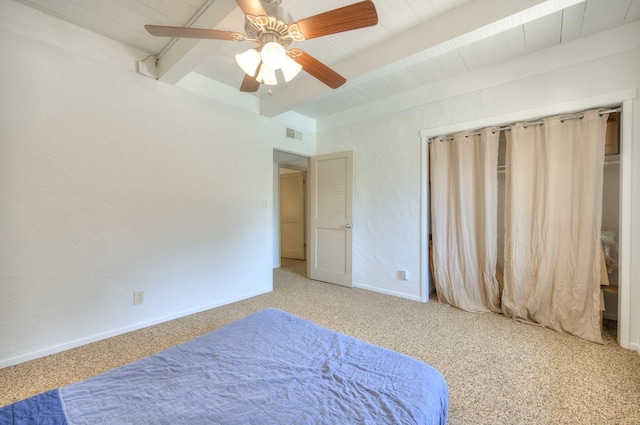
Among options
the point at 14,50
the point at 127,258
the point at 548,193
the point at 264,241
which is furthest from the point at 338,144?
the point at 14,50

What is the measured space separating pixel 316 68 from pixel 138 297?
2609 millimetres

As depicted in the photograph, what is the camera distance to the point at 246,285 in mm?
3449

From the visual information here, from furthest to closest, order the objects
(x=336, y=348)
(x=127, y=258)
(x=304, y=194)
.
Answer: (x=304, y=194), (x=127, y=258), (x=336, y=348)

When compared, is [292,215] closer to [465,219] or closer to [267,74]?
[465,219]

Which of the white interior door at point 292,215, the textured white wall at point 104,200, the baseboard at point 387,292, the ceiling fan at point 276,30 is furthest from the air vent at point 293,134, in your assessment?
the baseboard at point 387,292

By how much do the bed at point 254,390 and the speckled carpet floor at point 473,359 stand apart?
73 cm

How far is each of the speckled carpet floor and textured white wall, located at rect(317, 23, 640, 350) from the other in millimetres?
547

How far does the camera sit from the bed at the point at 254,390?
902 mm

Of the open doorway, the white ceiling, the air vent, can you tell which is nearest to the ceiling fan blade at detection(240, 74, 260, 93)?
the white ceiling

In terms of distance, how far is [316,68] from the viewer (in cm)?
171

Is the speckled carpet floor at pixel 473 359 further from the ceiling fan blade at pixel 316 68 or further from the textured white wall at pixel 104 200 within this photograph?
the ceiling fan blade at pixel 316 68

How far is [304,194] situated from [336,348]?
16.1ft

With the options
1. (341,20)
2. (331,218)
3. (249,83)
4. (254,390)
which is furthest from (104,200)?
(331,218)

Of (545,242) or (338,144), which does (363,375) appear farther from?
(338,144)
